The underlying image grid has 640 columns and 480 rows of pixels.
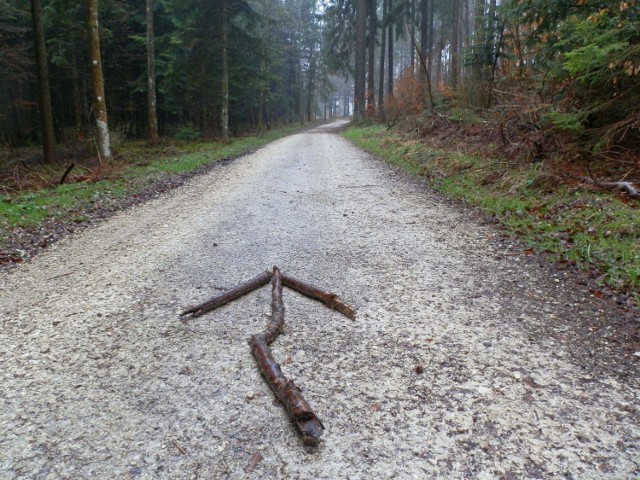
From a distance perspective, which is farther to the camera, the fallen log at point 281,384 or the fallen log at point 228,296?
the fallen log at point 228,296

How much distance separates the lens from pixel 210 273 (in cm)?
426

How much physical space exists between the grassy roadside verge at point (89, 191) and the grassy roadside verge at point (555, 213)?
631 cm

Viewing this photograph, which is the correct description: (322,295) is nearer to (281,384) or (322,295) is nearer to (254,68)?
(281,384)

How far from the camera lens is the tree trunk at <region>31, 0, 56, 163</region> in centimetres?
1145

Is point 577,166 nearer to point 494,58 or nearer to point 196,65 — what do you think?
point 494,58

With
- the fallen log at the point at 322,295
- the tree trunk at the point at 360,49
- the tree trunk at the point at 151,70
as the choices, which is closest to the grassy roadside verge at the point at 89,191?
the tree trunk at the point at 151,70

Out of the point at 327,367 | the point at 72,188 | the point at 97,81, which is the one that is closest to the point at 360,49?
the point at 97,81

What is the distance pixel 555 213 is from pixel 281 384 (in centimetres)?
474

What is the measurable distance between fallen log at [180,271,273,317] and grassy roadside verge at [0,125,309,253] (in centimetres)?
310

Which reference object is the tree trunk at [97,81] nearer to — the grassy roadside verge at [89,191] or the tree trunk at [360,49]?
the grassy roadside verge at [89,191]

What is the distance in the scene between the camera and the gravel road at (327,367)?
205 cm

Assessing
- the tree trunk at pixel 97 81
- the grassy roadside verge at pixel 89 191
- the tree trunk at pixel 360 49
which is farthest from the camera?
the tree trunk at pixel 360 49

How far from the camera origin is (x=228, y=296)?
3648 mm

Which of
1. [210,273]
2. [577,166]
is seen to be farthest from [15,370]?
[577,166]
